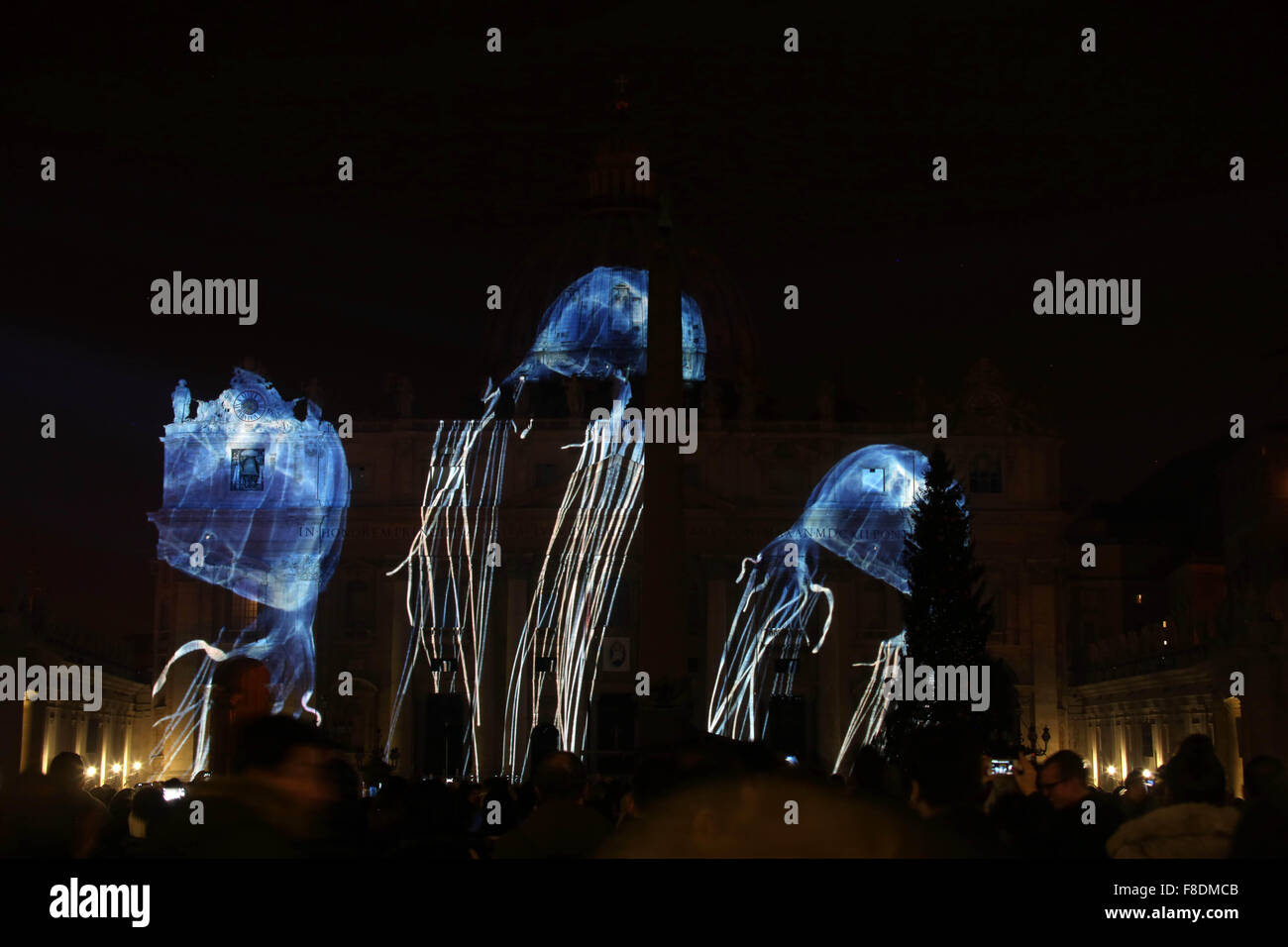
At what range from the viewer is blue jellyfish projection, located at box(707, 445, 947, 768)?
84.2 m

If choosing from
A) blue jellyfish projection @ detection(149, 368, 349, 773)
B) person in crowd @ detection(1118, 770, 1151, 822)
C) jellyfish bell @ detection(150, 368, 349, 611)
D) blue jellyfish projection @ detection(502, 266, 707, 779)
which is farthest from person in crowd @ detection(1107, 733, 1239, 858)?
jellyfish bell @ detection(150, 368, 349, 611)

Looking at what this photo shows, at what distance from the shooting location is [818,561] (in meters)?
86.3

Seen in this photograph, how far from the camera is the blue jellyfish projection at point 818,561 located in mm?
84188

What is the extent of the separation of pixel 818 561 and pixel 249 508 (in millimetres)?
26193

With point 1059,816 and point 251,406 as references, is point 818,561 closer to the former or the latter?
point 251,406

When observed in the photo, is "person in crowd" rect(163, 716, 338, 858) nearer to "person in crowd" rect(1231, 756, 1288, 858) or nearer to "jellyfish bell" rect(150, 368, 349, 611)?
"person in crowd" rect(1231, 756, 1288, 858)

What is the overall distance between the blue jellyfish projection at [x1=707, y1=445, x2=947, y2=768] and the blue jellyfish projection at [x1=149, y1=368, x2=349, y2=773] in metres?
19.2

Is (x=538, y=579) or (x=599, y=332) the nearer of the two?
(x=538, y=579)

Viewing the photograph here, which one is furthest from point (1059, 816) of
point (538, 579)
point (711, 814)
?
point (538, 579)

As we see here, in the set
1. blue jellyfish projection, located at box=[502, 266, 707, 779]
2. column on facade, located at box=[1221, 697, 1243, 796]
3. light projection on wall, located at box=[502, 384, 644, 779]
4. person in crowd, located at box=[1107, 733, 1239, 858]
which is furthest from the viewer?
light projection on wall, located at box=[502, 384, 644, 779]

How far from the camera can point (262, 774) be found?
927 cm
